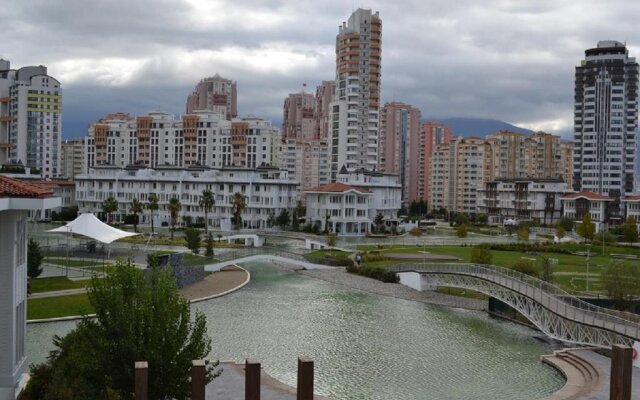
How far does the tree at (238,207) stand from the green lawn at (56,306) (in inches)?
1672

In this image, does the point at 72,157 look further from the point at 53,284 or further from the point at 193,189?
the point at 53,284

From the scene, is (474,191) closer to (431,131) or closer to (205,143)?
(431,131)

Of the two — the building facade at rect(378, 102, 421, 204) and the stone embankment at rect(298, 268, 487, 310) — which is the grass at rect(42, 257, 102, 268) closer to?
the stone embankment at rect(298, 268, 487, 310)

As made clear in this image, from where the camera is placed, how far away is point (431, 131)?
164250 mm

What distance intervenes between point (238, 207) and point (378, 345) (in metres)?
50.4

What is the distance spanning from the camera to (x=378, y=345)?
28.5 meters

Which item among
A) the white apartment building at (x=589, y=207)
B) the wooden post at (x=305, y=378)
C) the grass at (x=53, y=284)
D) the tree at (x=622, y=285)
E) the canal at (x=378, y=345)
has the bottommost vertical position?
the canal at (x=378, y=345)

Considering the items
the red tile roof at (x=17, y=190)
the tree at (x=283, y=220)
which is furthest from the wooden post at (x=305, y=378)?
the tree at (x=283, y=220)

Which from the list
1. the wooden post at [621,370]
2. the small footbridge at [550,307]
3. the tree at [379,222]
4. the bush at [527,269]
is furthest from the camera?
the tree at [379,222]

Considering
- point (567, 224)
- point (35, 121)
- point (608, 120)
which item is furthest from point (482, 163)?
point (35, 121)

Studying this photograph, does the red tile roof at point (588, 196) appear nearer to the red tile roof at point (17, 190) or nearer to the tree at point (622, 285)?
the tree at point (622, 285)

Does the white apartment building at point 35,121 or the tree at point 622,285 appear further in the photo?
the white apartment building at point 35,121

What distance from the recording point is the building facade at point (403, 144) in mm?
147750

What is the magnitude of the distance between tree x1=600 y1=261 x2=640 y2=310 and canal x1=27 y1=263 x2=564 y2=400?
4.69m
